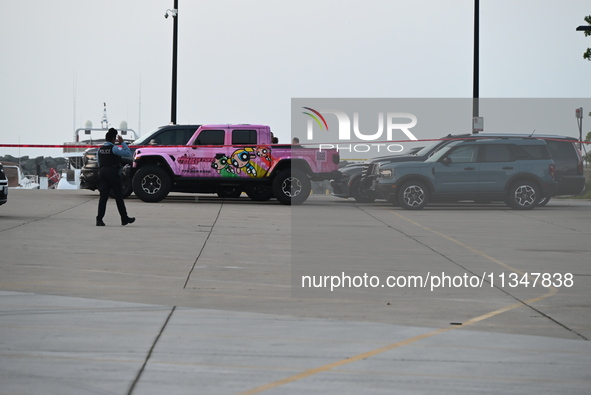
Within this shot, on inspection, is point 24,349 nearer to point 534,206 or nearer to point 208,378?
point 208,378

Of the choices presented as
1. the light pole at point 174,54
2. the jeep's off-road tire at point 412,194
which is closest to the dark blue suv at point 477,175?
the jeep's off-road tire at point 412,194

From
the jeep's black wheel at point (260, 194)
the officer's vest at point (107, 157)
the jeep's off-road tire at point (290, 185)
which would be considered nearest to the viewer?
the officer's vest at point (107, 157)

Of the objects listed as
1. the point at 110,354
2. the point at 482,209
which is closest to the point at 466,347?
the point at 110,354

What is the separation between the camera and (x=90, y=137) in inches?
1988

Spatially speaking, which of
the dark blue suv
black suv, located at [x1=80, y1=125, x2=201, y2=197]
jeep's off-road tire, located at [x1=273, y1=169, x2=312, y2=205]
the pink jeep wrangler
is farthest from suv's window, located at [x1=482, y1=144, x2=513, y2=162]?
black suv, located at [x1=80, y1=125, x2=201, y2=197]

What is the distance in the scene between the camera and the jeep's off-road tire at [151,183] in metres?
24.4

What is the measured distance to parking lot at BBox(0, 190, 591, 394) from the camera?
19.5 feet

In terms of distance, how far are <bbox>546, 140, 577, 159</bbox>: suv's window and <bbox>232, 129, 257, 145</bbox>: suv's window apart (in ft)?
25.5

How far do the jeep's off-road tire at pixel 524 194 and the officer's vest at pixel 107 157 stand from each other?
10369 millimetres

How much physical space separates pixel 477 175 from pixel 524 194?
133 cm

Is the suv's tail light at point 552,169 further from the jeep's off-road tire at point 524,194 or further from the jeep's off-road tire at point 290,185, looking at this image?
the jeep's off-road tire at point 290,185

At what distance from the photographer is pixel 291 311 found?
8406 mm

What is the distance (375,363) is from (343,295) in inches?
121

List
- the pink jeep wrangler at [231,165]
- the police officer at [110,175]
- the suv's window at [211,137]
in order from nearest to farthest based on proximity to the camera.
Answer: the police officer at [110,175] < the pink jeep wrangler at [231,165] < the suv's window at [211,137]
